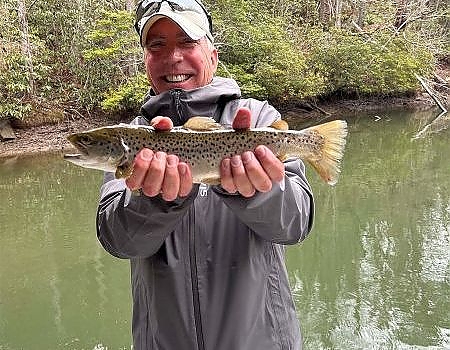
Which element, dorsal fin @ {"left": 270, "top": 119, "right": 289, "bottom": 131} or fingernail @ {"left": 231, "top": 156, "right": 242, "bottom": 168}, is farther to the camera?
dorsal fin @ {"left": 270, "top": 119, "right": 289, "bottom": 131}

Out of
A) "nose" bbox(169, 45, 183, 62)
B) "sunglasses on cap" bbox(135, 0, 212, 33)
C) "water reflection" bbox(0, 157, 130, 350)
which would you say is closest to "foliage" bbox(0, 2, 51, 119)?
"water reflection" bbox(0, 157, 130, 350)

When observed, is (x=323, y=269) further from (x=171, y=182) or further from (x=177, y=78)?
(x=171, y=182)

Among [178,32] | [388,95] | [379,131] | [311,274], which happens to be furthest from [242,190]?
[388,95]

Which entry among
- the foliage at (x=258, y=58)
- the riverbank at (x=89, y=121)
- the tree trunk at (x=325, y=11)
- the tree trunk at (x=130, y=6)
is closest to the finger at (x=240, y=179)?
the riverbank at (x=89, y=121)

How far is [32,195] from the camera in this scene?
11070 millimetres

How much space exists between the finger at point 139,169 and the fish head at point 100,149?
163 mm

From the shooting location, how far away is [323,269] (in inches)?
268

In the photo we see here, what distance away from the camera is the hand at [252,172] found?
5.17 feet

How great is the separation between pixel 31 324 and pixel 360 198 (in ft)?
20.0

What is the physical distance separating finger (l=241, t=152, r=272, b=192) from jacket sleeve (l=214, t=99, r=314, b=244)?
0.12 ft

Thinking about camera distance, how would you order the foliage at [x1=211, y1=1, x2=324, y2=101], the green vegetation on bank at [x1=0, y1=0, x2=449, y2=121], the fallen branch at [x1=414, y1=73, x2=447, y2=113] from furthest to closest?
the fallen branch at [x1=414, y1=73, x2=447, y2=113] → the foliage at [x1=211, y1=1, x2=324, y2=101] → the green vegetation on bank at [x1=0, y1=0, x2=449, y2=121]

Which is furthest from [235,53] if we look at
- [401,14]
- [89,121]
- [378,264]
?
[378,264]

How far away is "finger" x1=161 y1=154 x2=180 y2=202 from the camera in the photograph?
159 centimetres

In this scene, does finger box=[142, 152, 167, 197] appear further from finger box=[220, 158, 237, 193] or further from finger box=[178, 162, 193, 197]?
finger box=[220, 158, 237, 193]
